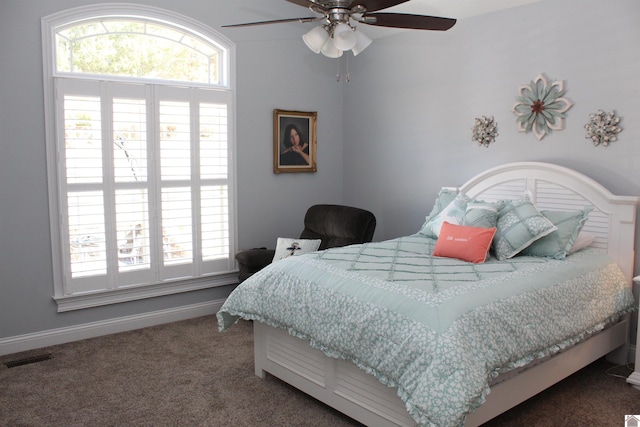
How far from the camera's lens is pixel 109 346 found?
3.90 meters

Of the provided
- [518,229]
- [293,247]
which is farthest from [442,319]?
[293,247]

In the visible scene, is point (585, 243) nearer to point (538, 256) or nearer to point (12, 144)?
point (538, 256)

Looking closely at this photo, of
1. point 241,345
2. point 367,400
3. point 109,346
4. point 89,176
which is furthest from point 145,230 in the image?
point 367,400

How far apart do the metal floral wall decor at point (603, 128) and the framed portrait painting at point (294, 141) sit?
2443 millimetres

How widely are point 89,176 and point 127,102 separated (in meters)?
0.61

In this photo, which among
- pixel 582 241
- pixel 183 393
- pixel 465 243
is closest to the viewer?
pixel 183 393

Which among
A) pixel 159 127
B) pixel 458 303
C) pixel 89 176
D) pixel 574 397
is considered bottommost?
pixel 574 397

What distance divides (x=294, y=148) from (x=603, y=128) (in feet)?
8.52

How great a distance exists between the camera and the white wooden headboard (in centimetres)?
344

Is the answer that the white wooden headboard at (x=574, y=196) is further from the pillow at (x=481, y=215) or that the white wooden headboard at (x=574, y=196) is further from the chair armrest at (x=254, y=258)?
the chair armrest at (x=254, y=258)

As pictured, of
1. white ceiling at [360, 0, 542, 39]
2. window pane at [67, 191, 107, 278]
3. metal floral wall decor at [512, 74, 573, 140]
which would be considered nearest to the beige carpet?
window pane at [67, 191, 107, 278]

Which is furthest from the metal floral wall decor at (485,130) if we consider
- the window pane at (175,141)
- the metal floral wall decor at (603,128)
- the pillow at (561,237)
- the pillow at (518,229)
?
the window pane at (175,141)

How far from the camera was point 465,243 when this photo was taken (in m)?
3.35

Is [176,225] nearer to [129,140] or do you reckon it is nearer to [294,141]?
[129,140]
